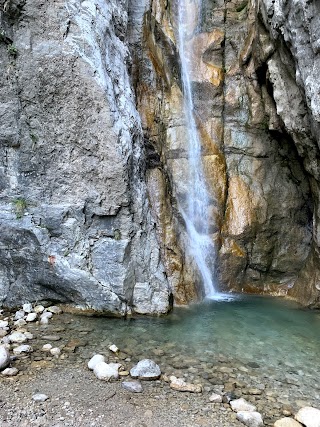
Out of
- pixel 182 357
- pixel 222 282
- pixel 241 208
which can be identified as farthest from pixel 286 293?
pixel 182 357

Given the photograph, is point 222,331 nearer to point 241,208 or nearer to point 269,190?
point 241,208

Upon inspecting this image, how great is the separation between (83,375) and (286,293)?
252 inches

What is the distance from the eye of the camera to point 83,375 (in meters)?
4.23

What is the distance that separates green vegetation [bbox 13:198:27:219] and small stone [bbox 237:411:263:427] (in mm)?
4956

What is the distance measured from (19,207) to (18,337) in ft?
8.17

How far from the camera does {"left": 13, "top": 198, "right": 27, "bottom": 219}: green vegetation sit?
21.5 feet

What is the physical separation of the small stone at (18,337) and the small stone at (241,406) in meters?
3.03

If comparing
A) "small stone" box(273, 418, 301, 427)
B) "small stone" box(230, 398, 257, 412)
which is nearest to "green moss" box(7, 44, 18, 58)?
"small stone" box(230, 398, 257, 412)

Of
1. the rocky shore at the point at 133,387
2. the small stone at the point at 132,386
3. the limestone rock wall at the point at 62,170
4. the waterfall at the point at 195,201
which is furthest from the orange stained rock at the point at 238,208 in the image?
the small stone at the point at 132,386

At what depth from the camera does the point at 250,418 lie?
351cm

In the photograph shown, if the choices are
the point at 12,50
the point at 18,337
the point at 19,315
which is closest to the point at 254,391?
the point at 18,337

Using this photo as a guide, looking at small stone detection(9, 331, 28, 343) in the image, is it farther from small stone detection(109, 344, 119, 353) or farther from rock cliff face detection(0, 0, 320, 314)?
rock cliff face detection(0, 0, 320, 314)

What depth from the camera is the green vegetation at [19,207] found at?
6.57 metres

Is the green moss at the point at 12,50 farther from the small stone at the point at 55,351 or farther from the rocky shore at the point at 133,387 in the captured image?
the small stone at the point at 55,351
